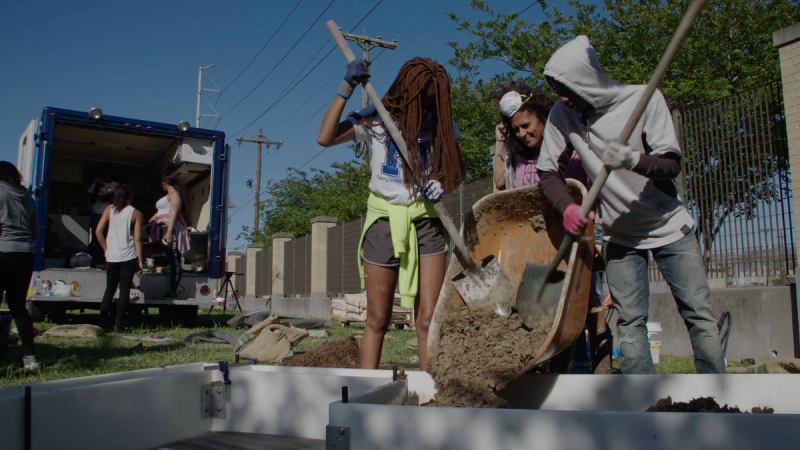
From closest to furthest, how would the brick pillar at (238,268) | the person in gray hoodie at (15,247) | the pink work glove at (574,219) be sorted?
the pink work glove at (574,219) → the person in gray hoodie at (15,247) → the brick pillar at (238,268)

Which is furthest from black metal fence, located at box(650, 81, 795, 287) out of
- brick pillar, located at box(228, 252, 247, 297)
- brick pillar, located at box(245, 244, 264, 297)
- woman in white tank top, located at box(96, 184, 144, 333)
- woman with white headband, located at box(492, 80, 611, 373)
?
brick pillar, located at box(228, 252, 247, 297)

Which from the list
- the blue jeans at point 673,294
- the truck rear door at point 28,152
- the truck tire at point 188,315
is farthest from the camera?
the truck tire at point 188,315

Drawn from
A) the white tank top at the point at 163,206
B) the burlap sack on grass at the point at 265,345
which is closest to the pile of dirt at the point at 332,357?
the burlap sack on grass at the point at 265,345

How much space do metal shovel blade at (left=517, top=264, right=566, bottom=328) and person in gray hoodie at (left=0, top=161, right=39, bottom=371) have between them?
3841mm

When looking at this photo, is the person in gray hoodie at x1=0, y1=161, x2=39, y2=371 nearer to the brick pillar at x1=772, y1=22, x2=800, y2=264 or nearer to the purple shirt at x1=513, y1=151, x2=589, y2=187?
the purple shirt at x1=513, y1=151, x2=589, y2=187

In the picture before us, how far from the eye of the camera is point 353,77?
10.6ft

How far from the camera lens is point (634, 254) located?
2.80m

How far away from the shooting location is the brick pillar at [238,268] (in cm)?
2659

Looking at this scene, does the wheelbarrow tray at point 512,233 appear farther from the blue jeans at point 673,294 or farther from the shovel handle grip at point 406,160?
the blue jeans at point 673,294

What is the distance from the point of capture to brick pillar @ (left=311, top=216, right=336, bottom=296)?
16.4m

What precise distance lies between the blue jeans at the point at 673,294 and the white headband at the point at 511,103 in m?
1.03

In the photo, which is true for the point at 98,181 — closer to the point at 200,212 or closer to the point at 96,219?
the point at 96,219

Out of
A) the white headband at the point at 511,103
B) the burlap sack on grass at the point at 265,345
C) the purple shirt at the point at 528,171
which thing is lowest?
the burlap sack on grass at the point at 265,345

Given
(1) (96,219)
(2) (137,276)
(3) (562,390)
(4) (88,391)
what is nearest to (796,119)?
(3) (562,390)
